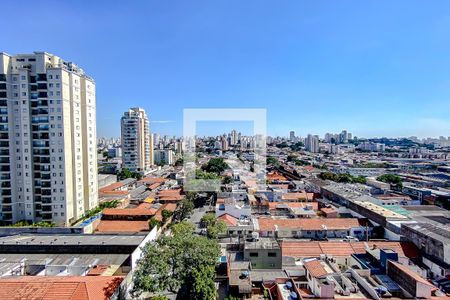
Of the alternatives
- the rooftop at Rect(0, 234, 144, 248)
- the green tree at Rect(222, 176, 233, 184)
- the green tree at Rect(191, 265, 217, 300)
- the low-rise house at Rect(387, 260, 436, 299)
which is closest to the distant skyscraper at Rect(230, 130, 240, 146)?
the green tree at Rect(222, 176, 233, 184)

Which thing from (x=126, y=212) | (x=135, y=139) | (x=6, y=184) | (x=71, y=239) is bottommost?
(x=126, y=212)

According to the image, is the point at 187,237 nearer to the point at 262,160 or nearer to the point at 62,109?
the point at 62,109

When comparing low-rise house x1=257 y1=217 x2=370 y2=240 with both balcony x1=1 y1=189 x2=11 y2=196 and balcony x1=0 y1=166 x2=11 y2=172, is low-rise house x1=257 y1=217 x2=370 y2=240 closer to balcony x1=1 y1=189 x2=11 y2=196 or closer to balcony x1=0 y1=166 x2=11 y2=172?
balcony x1=1 y1=189 x2=11 y2=196

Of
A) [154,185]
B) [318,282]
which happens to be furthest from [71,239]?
[154,185]

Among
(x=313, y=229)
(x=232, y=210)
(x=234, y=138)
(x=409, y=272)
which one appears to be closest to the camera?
(x=409, y=272)

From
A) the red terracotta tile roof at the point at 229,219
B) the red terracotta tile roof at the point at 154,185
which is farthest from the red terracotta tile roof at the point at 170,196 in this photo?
the red terracotta tile roof at the point at 229,219

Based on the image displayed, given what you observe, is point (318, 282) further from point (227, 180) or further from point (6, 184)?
point (227, 180)

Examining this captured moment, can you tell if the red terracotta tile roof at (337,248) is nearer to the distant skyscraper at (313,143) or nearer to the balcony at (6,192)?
the balcony at (6,192)
